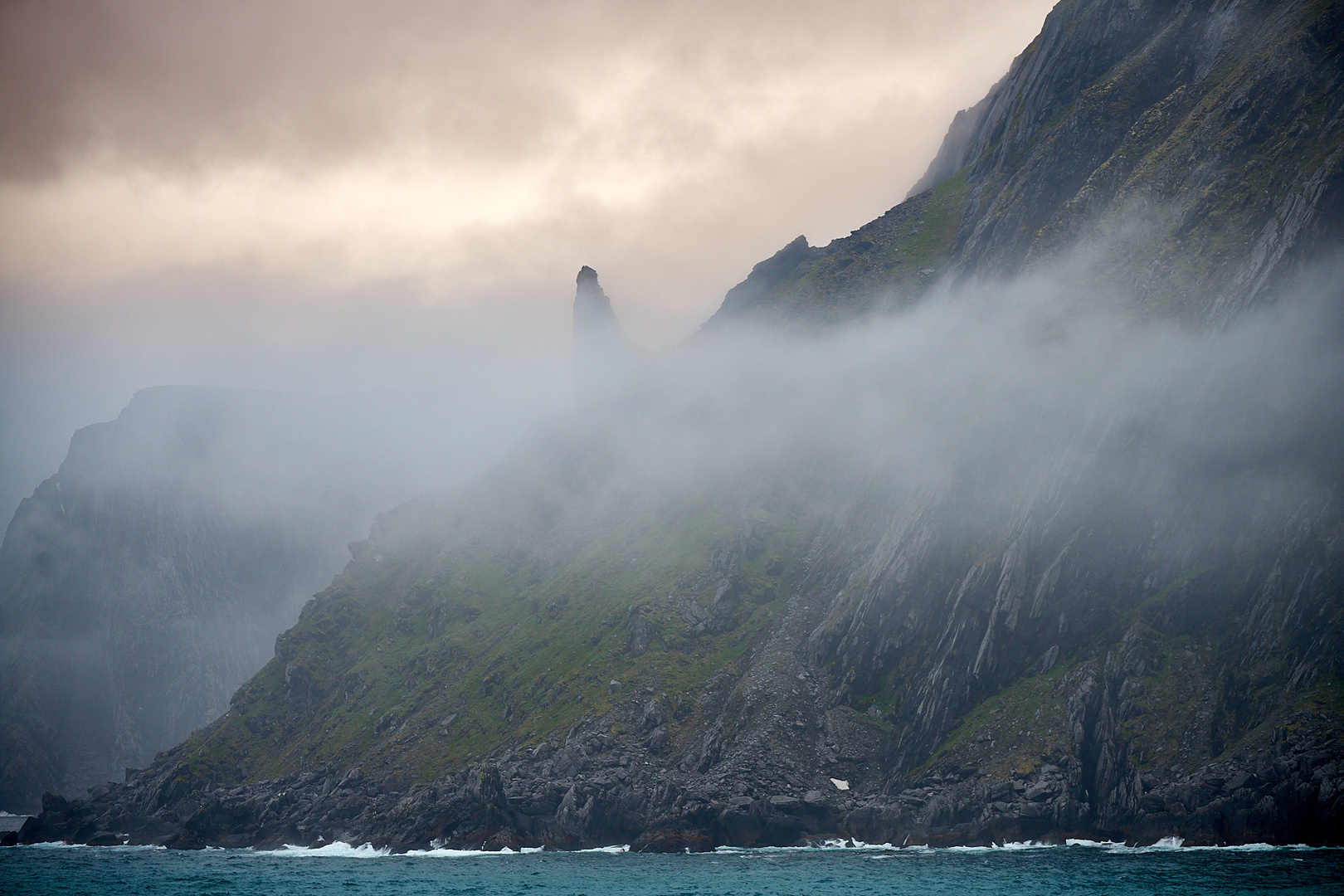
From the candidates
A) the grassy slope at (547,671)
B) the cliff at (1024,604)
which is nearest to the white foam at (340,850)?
the cliff at (1024,604)

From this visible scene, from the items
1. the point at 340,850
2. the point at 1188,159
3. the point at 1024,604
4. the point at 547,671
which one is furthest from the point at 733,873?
the point at 1188,159

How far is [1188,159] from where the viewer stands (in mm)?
146750

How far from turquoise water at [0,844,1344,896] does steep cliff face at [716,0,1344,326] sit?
74963 millimetres

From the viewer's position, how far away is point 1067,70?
200 metres

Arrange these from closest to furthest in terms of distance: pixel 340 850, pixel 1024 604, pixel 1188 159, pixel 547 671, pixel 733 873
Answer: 1. pixel 733 873
2. pixel 1024 604
3. pixel 340 850
4. pixel 1188 159
5. pixel 547 671

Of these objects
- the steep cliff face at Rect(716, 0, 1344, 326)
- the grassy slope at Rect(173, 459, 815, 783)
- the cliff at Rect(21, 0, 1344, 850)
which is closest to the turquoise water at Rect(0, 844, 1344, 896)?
the cliff at Rect(21, 0, 1344, 850)

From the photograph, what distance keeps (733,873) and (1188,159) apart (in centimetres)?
12993

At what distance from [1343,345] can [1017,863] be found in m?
75.4

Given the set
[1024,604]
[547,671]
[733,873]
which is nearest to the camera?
[733,873]

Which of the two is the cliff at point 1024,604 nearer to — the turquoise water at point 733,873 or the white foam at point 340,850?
the white foam at point 340,850

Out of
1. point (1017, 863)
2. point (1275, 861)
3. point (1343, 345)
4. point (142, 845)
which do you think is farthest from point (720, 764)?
point (142, 845)

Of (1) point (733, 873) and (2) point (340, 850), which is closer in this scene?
(1) point (733, 873)

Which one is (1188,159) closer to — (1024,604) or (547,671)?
(1024,604)

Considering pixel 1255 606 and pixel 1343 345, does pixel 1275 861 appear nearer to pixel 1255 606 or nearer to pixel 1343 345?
pixel 1255 606
